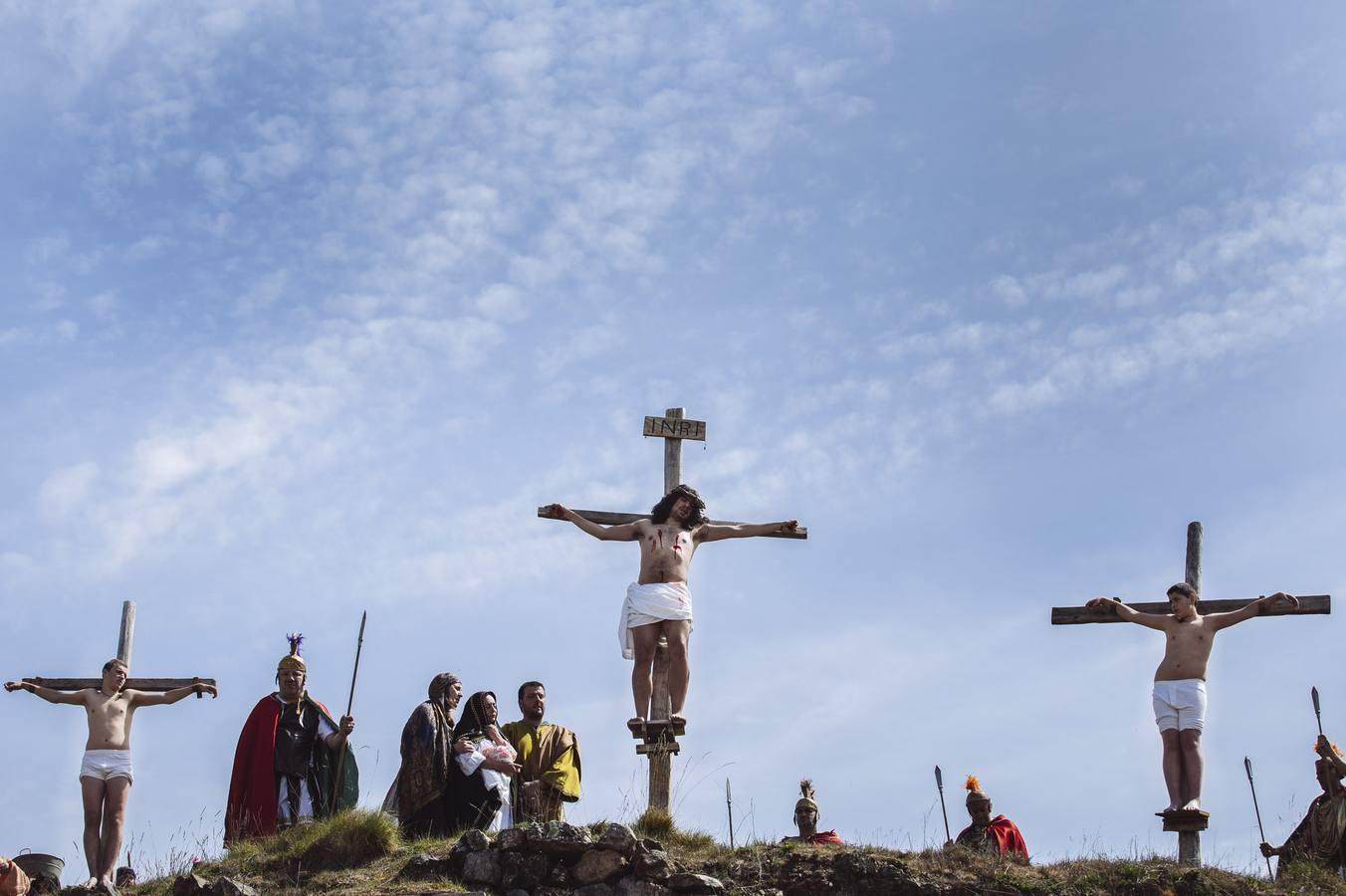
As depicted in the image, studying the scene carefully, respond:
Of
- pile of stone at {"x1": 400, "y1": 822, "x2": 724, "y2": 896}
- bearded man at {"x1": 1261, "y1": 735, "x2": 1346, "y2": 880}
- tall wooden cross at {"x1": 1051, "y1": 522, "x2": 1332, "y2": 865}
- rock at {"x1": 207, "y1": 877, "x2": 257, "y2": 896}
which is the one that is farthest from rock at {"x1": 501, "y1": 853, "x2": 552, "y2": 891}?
bearded man at {"x1": 1261, "y1": 735, "x2": 1346, "y2": 880}

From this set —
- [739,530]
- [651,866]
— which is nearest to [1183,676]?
[739,530]

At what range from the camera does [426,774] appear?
15.1m

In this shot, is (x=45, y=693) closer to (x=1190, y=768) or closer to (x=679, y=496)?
(x=679, y=496)

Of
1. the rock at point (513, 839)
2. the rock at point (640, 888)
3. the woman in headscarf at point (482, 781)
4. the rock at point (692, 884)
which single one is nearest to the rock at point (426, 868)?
the rock at point (513, 839)

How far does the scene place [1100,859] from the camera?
14719mm

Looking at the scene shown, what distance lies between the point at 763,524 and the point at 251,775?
16.0ft

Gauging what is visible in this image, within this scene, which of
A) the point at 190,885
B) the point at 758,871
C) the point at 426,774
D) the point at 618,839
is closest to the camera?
the point at 618,839

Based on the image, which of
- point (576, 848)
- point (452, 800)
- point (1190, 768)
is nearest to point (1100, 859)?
point (1190, 768)

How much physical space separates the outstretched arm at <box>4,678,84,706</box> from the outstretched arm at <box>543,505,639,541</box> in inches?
165

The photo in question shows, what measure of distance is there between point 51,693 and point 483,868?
4378mm

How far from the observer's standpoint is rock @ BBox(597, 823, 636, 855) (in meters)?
14.1

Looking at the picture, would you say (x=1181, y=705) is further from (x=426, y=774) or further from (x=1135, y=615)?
(x=426, y=774)

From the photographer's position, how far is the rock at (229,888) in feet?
46.2

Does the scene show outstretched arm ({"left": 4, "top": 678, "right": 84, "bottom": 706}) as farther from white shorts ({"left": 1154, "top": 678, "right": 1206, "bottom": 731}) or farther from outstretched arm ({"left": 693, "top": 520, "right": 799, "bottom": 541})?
white shorts ({"left": 1154, "top": 678, "right": 1206, "bottom": 731})
